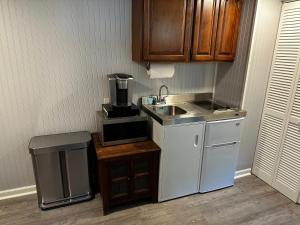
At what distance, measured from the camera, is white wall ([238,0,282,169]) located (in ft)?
7.32

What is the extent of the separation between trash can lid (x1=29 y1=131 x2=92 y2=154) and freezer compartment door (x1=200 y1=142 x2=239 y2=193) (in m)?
1.31

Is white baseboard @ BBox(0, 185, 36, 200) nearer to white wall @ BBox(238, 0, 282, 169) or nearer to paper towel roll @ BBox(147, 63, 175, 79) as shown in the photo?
paper towel roll @ BBox(147, 63, 175, 79)

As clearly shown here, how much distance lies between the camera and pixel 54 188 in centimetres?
214

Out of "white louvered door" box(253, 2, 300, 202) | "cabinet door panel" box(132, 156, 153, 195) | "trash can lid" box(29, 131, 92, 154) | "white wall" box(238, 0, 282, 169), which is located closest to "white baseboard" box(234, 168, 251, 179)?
"white wall" box(238, 0, 282, 169)

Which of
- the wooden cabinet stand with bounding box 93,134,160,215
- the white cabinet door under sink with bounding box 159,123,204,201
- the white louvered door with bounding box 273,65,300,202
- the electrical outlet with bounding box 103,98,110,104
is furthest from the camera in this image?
the electrical outlet with bounding box 103,98,110,104

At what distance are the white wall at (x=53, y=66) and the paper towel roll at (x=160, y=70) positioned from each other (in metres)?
0.22

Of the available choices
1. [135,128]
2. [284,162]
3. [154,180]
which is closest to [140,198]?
[154,180]

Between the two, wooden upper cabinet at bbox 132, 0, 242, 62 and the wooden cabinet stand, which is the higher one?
wooden upper cabinet at bbox 132, 0, 242, 62

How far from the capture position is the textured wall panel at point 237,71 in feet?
7.45

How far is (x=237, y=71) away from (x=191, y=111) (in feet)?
2.43

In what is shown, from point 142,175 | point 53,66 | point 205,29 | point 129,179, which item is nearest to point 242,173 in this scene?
point 142,175

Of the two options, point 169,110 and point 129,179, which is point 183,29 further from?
point 129,179

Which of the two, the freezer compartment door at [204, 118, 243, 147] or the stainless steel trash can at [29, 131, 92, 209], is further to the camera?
the freezer compartment door at [204, 118, 243, 147]

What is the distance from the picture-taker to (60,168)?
6.89 feet
